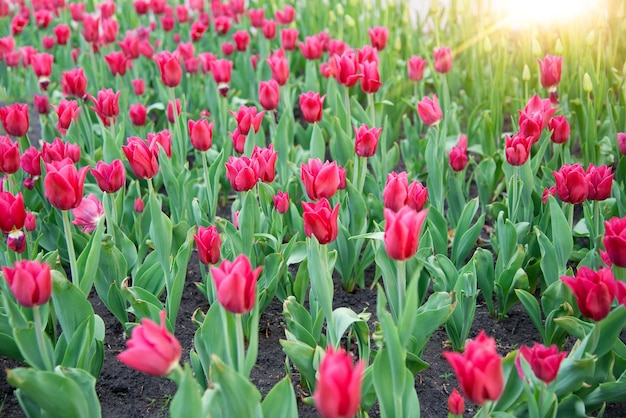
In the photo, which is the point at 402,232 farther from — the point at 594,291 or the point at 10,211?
the point at 10,211

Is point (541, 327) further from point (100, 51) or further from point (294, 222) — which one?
point (100, 51)

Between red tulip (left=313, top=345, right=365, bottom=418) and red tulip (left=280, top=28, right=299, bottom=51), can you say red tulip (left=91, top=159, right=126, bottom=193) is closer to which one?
red tulip (left=313, top=345, right=365, bottom=418)

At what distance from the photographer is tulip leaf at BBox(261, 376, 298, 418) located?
5.44 feet

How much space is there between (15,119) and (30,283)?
4.34 ft

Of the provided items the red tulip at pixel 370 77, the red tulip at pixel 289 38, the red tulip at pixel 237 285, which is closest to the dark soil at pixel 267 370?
the red tulip at pixel 237 285

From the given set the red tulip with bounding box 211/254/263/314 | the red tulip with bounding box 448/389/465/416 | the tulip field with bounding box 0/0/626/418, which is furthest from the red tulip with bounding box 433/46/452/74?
the red tulip with bounding box 211/254/263/314

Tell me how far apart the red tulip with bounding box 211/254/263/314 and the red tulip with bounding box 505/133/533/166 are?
3.96 feet

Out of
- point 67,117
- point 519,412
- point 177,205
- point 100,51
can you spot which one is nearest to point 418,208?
point 519,412

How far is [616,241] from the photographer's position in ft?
5.83

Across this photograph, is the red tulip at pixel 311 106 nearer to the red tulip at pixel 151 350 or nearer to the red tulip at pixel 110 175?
the red tulip at pixel 110 175

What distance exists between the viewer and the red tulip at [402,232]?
154cm

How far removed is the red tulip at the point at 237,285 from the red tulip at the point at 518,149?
1.21 metres

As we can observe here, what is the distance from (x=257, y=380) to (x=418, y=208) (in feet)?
2.22

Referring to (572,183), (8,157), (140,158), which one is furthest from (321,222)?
(8,157)
